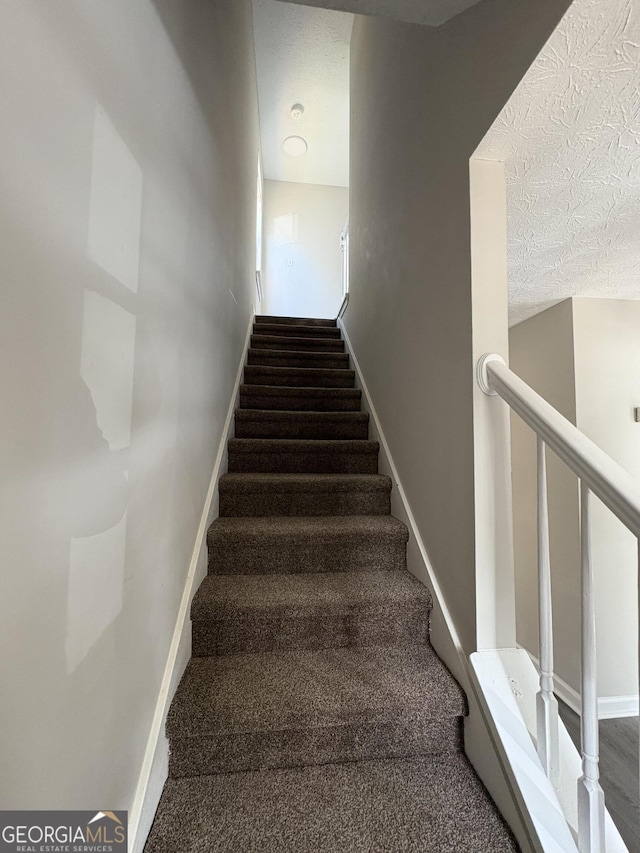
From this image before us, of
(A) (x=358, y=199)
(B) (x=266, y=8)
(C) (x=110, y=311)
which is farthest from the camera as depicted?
(B) (x=266, y=8)

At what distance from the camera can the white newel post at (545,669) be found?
86 cm

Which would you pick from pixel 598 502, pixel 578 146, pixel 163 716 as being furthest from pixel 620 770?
pixel 578 146

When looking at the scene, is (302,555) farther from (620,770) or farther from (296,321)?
(296,321)

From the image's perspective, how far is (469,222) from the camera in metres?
1.09

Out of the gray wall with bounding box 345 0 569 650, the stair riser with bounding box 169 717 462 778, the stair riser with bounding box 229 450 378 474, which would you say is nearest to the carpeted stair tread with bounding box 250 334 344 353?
the gray wall with bounding box 345 0 569 650

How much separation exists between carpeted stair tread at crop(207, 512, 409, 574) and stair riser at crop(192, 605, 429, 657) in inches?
9.7

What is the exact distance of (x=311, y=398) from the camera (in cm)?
254

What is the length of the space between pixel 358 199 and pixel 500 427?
2.37 metres

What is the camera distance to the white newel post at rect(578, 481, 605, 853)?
0.74 m

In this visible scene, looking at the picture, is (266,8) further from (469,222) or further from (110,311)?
(110,311)

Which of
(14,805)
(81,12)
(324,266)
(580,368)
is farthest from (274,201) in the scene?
(14,805)

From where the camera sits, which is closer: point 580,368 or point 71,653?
point 71,653

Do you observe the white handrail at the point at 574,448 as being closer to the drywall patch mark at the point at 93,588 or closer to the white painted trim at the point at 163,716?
the drywall patch mark at the point at 93,588

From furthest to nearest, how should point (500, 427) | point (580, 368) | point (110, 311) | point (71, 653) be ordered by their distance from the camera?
point (580, 368), point (500, 427), point (110, 311), point (71, 653)
